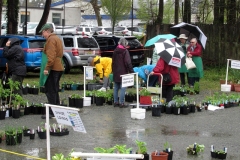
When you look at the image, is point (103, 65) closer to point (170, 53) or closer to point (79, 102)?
point (79, 102)

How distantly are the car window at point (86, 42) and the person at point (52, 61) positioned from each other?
38.0ft

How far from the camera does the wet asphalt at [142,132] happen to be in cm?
893

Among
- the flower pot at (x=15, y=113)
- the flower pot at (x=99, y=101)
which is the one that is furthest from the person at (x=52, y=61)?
the flower pot at (x=99, y=101)

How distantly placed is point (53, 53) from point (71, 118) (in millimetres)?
4988

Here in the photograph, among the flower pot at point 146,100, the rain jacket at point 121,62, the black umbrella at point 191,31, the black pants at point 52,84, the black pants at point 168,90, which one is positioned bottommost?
the flower pot at point 146,100

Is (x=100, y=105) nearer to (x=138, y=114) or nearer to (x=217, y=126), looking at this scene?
(x=138, y=114)

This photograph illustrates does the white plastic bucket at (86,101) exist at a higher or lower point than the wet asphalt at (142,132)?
higher

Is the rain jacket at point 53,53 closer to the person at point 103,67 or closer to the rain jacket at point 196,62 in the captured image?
the person at point 103,67

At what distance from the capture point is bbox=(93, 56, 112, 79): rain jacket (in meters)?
16.0

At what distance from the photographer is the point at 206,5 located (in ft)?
90.0

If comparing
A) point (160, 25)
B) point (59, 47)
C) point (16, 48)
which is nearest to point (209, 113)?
point (59, 47)

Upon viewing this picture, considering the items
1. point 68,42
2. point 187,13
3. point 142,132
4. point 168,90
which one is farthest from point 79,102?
point 187,13

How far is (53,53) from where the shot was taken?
37.6 ft

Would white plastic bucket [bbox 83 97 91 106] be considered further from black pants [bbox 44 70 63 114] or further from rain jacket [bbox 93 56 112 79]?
rain jacket [bbox 93 56 112 79]
